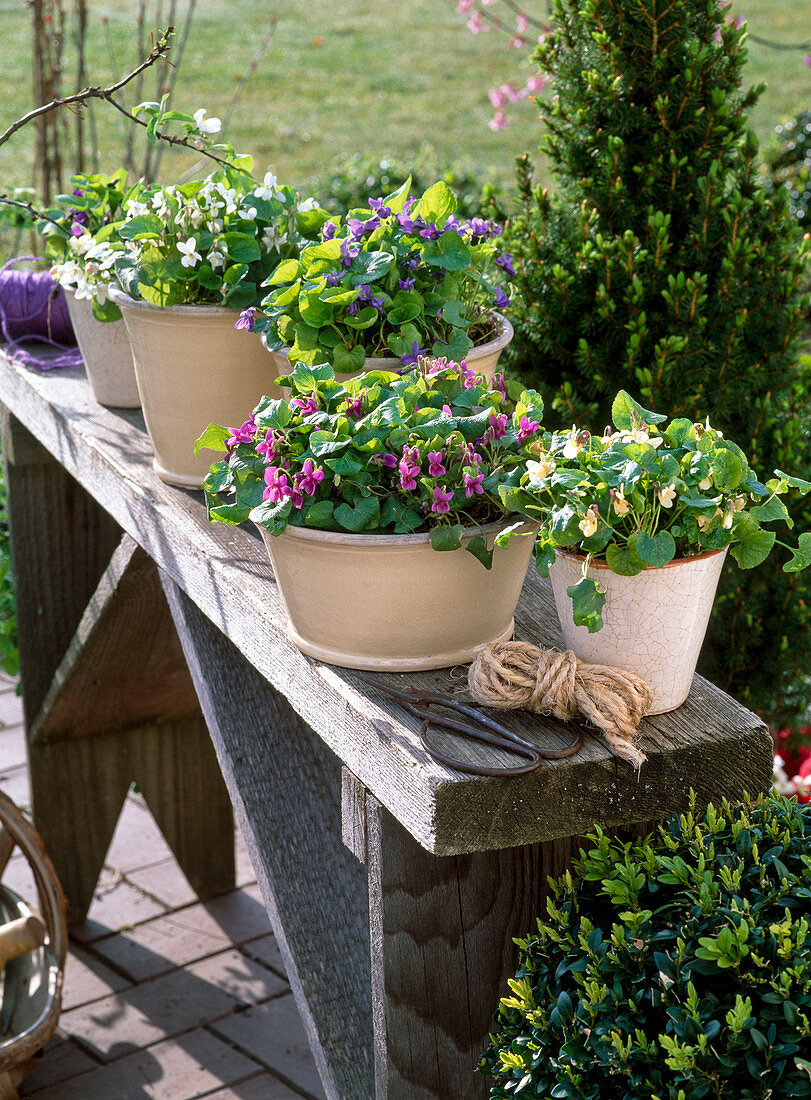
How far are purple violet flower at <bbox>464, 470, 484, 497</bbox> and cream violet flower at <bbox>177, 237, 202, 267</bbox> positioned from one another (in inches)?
21.7

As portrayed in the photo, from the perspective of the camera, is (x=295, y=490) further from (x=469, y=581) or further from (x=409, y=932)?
(x=409, y=932)

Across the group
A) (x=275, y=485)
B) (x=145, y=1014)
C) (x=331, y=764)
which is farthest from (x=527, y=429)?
(x=145, y=1014)

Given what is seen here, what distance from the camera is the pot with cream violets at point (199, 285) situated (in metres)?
1.46

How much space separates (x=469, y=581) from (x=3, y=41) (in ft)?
36.5

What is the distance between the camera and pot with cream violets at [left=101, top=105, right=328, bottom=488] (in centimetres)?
146

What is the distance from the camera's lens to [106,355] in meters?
1.80

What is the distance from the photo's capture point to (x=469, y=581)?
3.67ft

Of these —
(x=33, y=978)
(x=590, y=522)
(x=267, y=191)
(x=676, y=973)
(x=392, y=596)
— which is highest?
(x=267, y=191)

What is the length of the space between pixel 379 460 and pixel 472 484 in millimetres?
91

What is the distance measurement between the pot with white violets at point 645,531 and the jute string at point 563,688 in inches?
1.1

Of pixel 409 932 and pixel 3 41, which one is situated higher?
pixel 3 41

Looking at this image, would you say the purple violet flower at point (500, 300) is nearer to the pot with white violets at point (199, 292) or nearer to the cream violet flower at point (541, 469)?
the pot with white violets at point (199, 292)

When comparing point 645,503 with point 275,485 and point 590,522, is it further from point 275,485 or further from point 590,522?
point 275,485

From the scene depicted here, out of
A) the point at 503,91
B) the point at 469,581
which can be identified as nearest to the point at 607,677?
the point at 469,581
